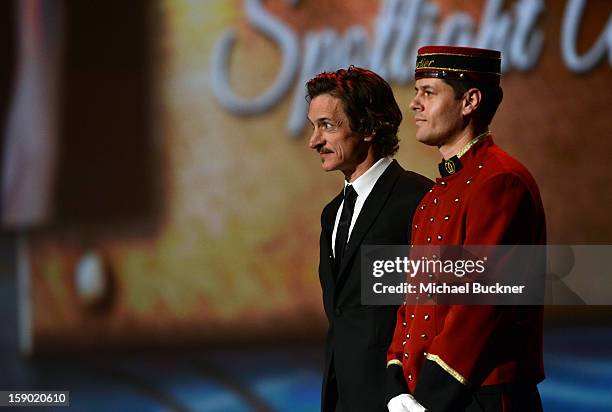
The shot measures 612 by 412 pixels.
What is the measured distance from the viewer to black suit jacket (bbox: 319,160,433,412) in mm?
2162

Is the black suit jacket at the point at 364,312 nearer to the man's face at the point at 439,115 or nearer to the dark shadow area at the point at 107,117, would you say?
the man's face at the point at 439,115

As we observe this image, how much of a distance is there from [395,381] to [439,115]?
0.54 metres

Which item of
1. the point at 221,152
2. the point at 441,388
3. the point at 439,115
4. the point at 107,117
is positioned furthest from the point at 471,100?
the point at 107,117

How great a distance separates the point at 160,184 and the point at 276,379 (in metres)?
1.09

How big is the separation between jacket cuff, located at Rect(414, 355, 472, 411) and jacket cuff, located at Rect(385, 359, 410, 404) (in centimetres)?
13

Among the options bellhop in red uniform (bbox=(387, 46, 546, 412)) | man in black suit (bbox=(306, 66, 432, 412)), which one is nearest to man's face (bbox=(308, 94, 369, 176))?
man in black suit (bbox=(306, 66, 432, 412))

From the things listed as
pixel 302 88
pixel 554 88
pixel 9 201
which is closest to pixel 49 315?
pixel 9 201

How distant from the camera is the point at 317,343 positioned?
443 centimetres

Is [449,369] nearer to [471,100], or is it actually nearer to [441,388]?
[441,388]

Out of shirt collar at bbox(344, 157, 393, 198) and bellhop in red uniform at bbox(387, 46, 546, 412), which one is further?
shirt collar at bbox(344, 157, 393, 198)

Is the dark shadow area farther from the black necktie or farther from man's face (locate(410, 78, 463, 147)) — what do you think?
man's face (locate(410, 78, 463, 147))

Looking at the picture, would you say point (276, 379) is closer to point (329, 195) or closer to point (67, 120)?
point (329, 195)

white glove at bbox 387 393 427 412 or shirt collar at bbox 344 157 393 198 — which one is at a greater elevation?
shirt collar at bbox 344 157 393 198

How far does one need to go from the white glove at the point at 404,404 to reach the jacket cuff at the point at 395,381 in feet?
0.14
